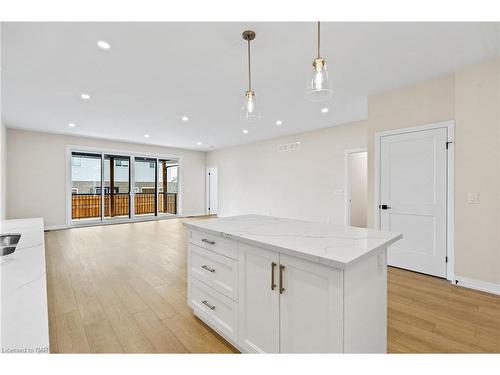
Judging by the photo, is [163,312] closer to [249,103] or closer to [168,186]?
[249,103]

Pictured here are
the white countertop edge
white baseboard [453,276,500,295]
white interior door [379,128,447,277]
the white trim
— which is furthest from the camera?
the white trim

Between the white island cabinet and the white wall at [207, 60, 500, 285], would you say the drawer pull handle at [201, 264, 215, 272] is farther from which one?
the white wall at [207, 60, 500, 285]

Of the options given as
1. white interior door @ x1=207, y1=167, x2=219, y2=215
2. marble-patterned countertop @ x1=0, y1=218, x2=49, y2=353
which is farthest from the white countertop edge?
white interior door @ x1=207, y1=167, x2=219, y2=215

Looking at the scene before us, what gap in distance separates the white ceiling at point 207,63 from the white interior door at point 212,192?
16.2 feet

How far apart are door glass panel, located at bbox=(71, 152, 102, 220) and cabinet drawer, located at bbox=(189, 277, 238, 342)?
21.8ft

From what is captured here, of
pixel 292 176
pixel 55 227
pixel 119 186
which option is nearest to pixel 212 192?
pixel 119 186

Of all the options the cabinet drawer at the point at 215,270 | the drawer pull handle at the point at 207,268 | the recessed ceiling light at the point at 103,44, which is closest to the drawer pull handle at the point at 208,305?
the cabinet drawer at the point at 215,270

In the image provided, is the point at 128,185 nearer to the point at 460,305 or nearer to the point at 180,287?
the point at 180,287

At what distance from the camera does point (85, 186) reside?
7059 millimetres

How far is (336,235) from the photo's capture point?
1.63 m

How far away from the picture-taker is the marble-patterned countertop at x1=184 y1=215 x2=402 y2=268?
1.19m

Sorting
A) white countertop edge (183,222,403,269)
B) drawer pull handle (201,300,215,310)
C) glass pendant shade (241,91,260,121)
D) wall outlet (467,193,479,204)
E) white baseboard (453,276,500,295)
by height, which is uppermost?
glass pendant shade (241,91,260,121)
